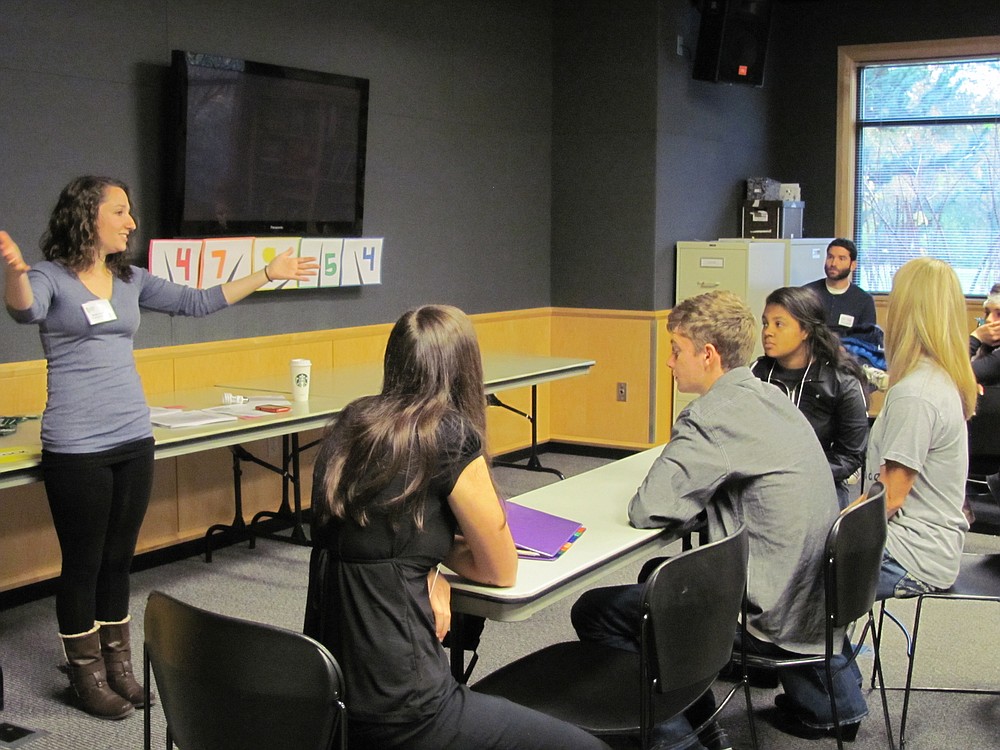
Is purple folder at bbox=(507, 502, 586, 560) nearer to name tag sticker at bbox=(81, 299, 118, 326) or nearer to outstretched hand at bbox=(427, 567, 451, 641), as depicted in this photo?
outstretched hand at bbox=(427, 567, 451, 641)

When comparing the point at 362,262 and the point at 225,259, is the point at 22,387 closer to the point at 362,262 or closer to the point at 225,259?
the point at 225,259

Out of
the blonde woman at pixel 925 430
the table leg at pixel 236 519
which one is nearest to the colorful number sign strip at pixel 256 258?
the table leg at pixel 236 519

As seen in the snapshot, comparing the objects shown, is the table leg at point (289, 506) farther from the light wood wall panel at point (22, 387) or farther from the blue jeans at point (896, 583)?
the blue jeans at point (896, 583)

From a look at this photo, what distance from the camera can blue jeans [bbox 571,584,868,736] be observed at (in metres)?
2.56

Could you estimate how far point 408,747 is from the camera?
184 cm

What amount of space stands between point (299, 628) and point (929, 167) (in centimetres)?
571

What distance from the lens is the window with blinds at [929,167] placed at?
Answer: 7.45 m

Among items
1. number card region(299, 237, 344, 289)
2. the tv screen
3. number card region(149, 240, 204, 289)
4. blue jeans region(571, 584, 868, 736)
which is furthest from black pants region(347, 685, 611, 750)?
number card region(299, 237, 344, 289)

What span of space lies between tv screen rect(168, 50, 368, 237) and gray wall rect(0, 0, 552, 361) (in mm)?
131

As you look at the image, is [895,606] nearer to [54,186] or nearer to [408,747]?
[408,747]

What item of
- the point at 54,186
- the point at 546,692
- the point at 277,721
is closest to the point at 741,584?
the point at 546,692

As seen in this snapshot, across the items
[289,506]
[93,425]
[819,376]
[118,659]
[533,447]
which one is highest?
[819,376]

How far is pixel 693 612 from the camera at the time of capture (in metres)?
2.08

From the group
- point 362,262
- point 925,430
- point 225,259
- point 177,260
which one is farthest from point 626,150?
point 925,430
